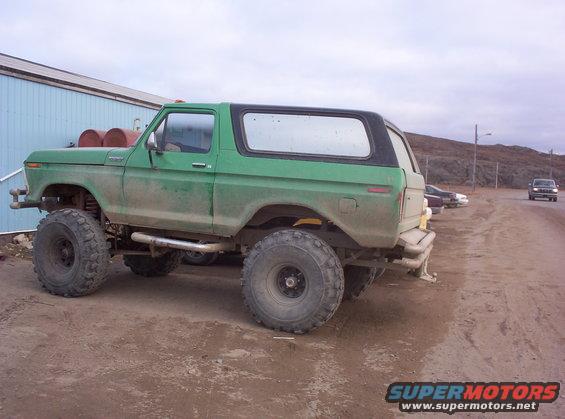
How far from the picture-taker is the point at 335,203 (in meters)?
5.23

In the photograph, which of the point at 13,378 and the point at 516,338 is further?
the point at 516,338

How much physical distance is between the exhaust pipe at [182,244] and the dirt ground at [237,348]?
0.71 meters

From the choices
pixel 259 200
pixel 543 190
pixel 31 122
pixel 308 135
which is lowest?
pixel 543 190

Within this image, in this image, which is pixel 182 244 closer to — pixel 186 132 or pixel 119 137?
pixel 186 132

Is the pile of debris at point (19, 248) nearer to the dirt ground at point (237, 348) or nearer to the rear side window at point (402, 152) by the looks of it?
the dirt ground at point (237, 348)

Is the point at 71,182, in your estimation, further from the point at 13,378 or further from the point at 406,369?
the point at 406,369

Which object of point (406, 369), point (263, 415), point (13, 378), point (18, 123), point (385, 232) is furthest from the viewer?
point (18, 123)

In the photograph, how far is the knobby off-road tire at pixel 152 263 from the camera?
25.1 feet

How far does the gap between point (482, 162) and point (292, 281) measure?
7299cm

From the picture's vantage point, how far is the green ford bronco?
17.2 feet

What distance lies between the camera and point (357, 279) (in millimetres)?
6691

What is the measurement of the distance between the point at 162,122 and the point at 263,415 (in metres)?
3.58

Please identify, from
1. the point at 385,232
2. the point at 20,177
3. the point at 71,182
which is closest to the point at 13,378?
the point at 71,182

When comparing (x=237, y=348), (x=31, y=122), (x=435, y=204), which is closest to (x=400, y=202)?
(x=237, y=348)
